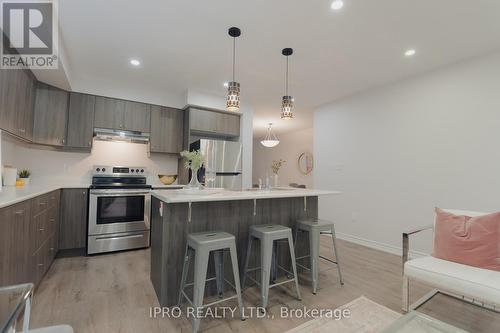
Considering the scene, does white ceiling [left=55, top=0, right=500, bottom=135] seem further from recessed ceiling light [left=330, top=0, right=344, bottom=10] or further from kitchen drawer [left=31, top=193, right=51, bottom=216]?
kitchen drawer [left=31, top=193, right=51, bottom=216]

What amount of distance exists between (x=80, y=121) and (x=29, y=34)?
152 centimetres

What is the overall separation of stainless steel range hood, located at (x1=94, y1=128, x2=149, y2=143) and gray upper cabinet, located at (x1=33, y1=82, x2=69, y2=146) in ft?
1.48

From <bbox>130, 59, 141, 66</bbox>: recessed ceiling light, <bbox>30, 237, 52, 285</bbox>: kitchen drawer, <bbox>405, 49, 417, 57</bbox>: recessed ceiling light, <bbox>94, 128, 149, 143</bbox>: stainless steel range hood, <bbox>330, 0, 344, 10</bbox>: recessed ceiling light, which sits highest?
<bbox>330, 0, 344, 10</bbox>: recessed ceiling light

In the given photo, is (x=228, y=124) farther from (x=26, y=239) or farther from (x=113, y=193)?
(x=26, y=239)

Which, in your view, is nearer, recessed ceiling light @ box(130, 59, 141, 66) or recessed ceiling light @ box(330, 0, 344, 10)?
recessed ceiling light @ box(330, 0, 344, 10)

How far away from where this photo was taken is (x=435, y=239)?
83.9 inches

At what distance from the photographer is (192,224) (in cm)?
215

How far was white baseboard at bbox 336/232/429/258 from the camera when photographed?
3.26 metres

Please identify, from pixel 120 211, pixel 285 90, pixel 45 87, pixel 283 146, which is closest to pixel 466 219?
pixel 285 90

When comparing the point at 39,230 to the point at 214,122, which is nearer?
the point at 39,230

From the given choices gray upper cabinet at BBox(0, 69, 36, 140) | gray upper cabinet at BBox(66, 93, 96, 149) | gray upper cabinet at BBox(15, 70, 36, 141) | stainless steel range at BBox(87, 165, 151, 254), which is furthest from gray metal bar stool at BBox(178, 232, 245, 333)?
gray upper cabinet at BBox(66, 93, 96, 149)

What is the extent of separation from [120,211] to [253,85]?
2943mm

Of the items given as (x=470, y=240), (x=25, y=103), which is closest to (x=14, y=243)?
(x=25, y=103)

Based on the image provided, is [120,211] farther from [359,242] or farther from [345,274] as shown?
[359,242]
